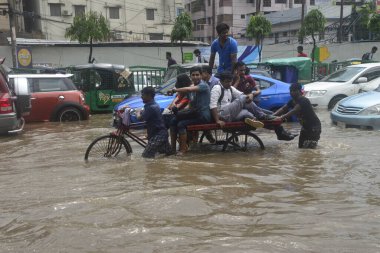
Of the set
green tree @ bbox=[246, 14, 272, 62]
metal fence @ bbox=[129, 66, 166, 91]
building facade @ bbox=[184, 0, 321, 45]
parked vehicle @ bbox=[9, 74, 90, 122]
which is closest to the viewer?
parked vehicle @ bbox=[9, 74, 90, 122]

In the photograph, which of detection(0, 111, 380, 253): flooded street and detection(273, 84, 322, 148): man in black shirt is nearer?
detection(0, 111, 380, 253): flooded street

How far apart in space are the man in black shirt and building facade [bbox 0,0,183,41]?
35.6m

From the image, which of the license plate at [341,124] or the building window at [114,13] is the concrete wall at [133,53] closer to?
the building window at [114,13]

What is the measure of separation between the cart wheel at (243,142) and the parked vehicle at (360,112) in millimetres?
2875

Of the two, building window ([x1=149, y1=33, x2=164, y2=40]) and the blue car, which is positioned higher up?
building window ([x1=149, y1=33, x2=164, y2=40])

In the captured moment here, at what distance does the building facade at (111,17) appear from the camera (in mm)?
43156

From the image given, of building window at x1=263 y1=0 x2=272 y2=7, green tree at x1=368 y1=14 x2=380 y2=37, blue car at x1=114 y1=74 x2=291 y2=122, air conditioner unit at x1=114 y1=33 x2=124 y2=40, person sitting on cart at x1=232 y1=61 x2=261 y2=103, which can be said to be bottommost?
blue car at x1=114 y1=74 x2=291 y2=122

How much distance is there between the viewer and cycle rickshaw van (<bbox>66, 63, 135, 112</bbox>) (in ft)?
50.0

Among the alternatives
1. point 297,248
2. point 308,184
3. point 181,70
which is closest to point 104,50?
point 181,70

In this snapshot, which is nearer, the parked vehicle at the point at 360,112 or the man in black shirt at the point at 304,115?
the man in black shirt at the point at 304,115

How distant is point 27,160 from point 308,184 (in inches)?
192

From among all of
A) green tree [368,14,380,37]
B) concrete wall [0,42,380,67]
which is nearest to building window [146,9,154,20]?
concrete wall [0,42,380,67]

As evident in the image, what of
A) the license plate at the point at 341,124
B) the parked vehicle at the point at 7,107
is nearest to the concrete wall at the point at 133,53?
the parked vehicle at the point at 7,107

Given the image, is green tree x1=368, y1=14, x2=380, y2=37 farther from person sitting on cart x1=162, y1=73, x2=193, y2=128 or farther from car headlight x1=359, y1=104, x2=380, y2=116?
person sitting on cart x1=162, y1=73, x2=193, y2=128
